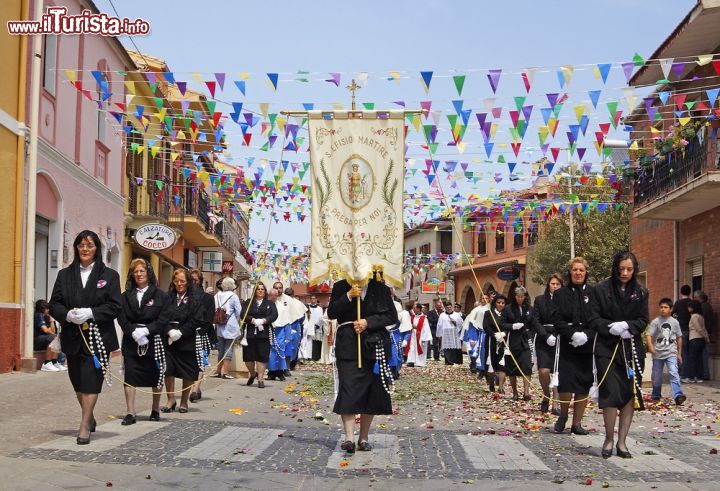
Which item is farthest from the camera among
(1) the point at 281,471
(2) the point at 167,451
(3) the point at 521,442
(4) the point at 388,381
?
(3) the point at 521,442

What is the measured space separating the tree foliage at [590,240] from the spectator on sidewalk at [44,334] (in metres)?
24.1

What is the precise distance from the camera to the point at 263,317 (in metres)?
15.0

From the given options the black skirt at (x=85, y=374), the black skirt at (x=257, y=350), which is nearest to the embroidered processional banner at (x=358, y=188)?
the black skirt at (x=85, y=374)

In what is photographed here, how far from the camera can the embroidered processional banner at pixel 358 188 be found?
345 inches

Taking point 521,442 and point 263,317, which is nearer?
point 521,442

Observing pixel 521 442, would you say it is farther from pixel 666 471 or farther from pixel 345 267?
pixel 345 267

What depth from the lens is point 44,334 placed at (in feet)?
55.3

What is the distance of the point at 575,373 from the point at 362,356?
8.01 feet

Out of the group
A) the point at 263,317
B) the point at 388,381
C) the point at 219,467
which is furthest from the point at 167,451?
the point at 263,317

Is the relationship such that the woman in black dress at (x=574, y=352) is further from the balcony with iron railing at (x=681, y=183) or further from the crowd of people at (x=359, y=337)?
the balcony with iron railing at (x=681, y=183)

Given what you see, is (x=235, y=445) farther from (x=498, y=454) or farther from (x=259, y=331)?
(x=259, y=331)

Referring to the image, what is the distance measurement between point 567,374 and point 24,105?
11.2 meters

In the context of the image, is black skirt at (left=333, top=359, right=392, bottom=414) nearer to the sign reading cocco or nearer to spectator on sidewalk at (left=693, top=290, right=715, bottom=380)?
spectator on sidewalk at (left=693, top=290, right=715, bottom=380)

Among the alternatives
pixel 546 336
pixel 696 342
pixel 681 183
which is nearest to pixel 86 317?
pixel 546 336
